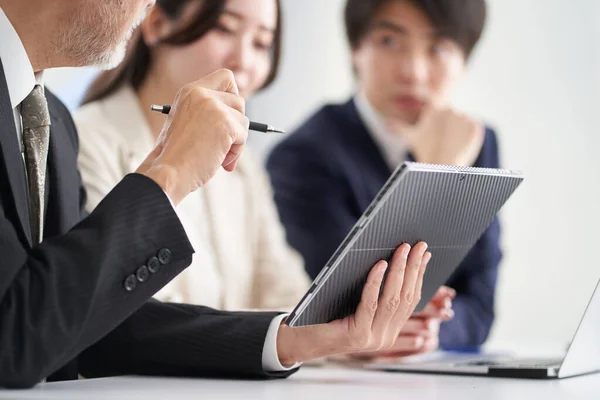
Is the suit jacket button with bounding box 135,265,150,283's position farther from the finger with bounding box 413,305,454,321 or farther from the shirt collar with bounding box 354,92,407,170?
the shirt collar with bounding box 354,92,407,170

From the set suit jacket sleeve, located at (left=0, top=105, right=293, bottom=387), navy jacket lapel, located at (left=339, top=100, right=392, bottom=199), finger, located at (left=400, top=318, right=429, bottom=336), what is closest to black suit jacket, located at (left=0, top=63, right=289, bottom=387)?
suit jacket sleeve, located at (left=0, top=105, right=293, bottom=387)

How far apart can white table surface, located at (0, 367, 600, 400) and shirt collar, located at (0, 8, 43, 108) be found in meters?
0.43

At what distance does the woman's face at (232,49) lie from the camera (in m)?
2.57

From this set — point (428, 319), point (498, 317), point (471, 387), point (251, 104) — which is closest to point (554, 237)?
point (498, 317)

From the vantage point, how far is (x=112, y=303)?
0.91 meters

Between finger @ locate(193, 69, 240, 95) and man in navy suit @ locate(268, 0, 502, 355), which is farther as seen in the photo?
man in navy suit @ locate(268, 0, 502, 355)

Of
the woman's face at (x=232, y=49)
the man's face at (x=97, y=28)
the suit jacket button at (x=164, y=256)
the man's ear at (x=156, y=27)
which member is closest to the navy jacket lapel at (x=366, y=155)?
the woman's face at (x=232, y=49)

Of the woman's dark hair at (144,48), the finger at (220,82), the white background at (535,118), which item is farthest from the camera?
the white background at (535,118)

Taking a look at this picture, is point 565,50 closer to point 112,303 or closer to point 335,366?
point 335,366

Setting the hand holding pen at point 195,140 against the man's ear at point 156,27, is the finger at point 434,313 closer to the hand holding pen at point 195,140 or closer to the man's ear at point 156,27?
the hand holding pen at point 195,140

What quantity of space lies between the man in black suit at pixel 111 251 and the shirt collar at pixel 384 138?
194 cm

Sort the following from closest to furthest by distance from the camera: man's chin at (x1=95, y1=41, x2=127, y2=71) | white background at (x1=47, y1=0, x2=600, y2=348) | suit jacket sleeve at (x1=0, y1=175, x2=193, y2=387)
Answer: suit jacket sleeve at (x1=0, y1=175, x2=193, y2=387) < man's chin at (x1=95, y1=41, x2=127, y2=71) < white background at (x1=47, y1=0, x2=600, y2=348)

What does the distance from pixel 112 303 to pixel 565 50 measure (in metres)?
2.95

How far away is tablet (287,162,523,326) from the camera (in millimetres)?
981
